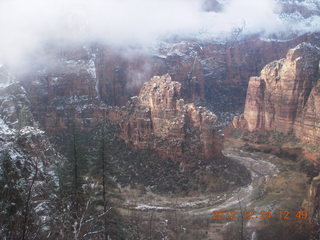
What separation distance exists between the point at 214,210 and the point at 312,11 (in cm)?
12239

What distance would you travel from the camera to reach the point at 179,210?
47688 mm

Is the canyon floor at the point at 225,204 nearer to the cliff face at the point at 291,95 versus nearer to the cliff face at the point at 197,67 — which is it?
the cliff face at the point at 291,95

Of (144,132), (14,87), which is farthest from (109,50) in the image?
(144,132)

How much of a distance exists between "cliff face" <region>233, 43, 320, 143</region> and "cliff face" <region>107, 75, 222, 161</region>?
2088 cm

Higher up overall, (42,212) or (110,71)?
(110,71)

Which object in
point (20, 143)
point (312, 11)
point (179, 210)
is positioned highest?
point (312, 11)

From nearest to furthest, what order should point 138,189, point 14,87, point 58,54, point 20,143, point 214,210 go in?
point 20,143, point 214,210, point 138,189, point 14,87, point 58,54

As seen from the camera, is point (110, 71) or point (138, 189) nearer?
point (138, 189)

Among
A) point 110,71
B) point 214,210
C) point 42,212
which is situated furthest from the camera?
point 110,71

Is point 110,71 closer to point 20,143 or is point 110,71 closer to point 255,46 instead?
point 255,46
